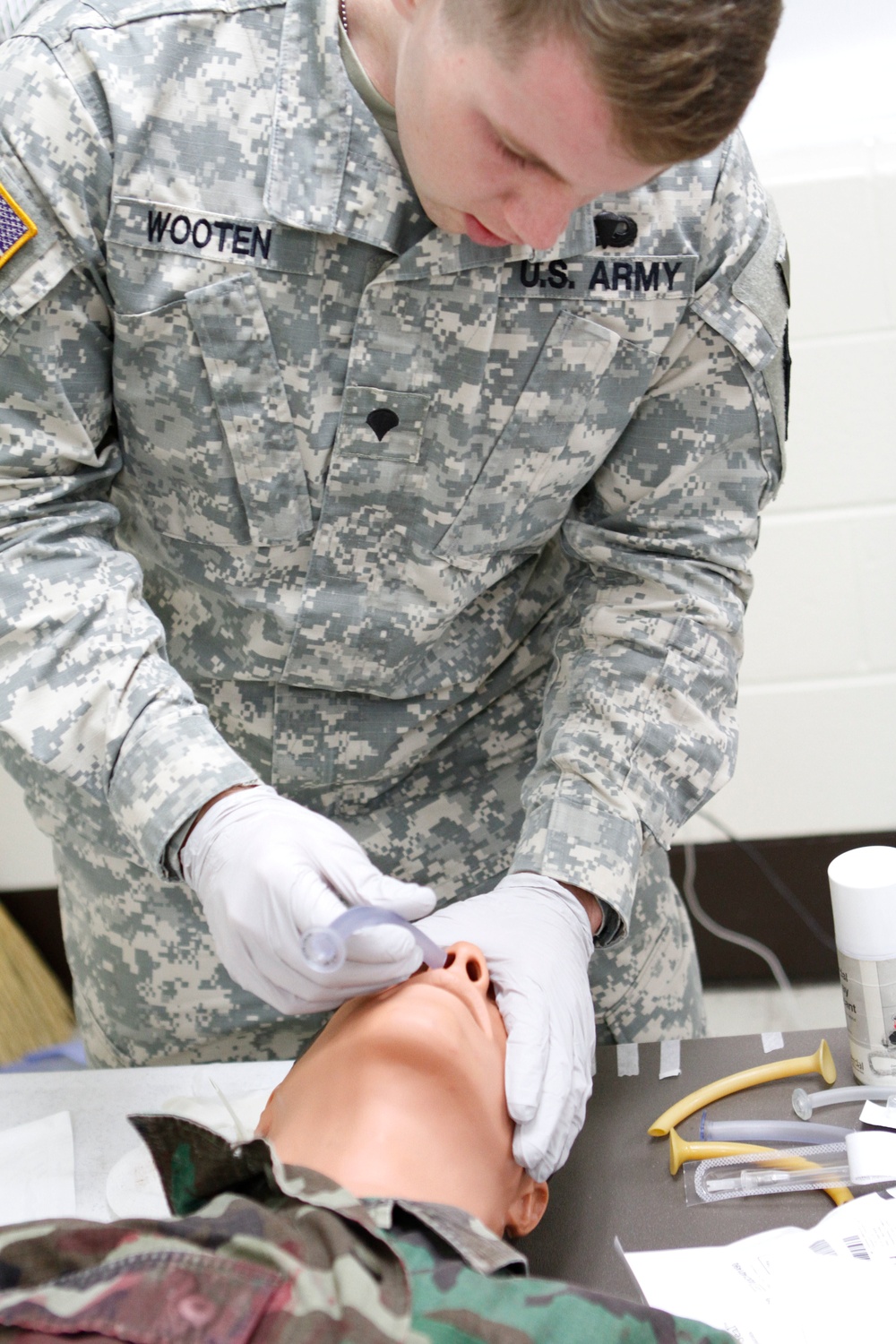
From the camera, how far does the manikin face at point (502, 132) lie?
93 cm

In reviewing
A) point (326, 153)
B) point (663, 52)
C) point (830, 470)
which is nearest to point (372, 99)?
point (326, 153)

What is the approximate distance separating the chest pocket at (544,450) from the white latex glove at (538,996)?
37 cm

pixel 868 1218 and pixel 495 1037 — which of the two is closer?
pixel 868 1218

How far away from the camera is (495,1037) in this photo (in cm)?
116

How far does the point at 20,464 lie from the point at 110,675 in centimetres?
22

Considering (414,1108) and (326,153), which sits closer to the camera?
(414,1108)

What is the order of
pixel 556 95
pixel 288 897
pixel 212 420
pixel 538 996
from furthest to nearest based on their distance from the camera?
pixel 212 420
pixel 538 996
pixel 288 897
pixel 556 95

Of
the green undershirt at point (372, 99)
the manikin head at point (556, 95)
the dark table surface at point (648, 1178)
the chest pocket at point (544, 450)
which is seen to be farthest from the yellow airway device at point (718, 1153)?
the green undershirt at point (372, 99)

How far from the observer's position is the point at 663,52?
33.8 inches

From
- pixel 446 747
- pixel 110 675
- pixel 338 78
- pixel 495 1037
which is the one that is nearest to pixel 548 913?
pixel 495 1037

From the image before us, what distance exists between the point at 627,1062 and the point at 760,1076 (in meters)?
0.15

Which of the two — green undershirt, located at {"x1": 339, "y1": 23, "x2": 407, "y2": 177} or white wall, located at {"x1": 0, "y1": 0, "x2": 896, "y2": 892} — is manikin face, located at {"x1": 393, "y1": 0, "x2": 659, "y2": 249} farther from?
white wall, located at {"x1": 0, "y1": 0, "x2": 896, "y2": 892}

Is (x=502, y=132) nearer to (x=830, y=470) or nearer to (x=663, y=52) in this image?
(x=663, y=52)

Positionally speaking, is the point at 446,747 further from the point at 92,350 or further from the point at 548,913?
the point at 92,350
